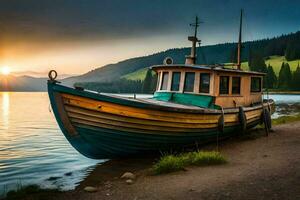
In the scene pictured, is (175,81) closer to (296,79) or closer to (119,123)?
(119,123)

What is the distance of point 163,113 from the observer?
13422 mm

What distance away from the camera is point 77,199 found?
9047 millimetres

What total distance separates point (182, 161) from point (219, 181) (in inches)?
94.2

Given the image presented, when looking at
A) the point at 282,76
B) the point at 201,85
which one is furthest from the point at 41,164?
the point at 282,76

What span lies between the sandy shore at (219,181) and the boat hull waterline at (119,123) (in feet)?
3.09

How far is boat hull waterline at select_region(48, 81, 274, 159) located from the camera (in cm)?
1219

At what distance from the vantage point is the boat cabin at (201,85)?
1644cm

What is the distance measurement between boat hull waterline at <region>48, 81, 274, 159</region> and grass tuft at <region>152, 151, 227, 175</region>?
1870mm

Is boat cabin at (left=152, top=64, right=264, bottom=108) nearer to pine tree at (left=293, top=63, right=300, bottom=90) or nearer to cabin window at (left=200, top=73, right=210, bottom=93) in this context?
cabin window at (left=200, top=73, right=210, bottom=93)

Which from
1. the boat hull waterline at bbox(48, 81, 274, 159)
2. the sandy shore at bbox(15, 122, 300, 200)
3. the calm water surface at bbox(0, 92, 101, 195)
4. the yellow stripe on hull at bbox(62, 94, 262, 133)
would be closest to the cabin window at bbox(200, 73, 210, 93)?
the boat hull waterline at bbox(48, 81, 274, 159)

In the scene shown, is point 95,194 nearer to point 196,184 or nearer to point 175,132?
point 196,184

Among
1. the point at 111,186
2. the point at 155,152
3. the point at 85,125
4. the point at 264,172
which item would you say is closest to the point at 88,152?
the point at 85,125

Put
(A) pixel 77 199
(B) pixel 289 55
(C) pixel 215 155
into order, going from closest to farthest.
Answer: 1. (A) pixel 77 199
2. (C) pixel 215 155
3. (B) pixel 289 55

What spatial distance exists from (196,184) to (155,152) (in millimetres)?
5704
